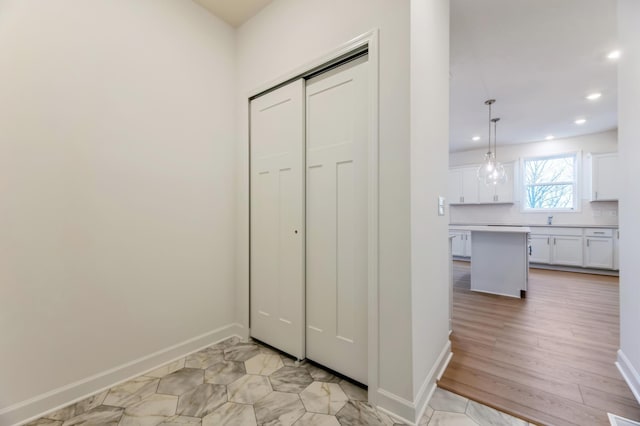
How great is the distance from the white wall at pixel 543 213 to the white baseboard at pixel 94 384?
6.89 metres

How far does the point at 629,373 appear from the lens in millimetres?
1783

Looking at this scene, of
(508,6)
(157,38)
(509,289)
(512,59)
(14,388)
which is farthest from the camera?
(509,289)

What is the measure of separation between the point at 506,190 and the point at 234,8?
22.1ft

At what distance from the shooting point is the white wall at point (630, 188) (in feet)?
5.54

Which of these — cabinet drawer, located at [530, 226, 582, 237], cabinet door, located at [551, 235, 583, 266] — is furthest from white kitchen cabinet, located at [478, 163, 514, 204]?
cabinet door, located at [551, 235, 583, 266]

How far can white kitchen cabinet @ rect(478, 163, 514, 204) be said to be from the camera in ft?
21.0

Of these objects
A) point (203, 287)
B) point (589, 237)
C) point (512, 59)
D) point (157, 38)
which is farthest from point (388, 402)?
point (589, 237)

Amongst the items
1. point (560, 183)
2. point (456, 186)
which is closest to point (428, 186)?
point (456, 186)

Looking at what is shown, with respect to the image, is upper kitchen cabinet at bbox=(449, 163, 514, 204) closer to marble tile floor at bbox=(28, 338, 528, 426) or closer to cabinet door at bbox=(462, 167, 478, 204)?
cabinet door at bbox=(462, 167, 478, 204)

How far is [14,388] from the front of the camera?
4.85 ft

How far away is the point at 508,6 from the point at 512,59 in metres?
0.96

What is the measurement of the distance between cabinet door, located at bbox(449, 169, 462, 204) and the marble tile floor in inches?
247

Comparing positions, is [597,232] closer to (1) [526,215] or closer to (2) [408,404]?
(1) [526,215]

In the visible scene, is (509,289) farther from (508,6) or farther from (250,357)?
(250,357)
